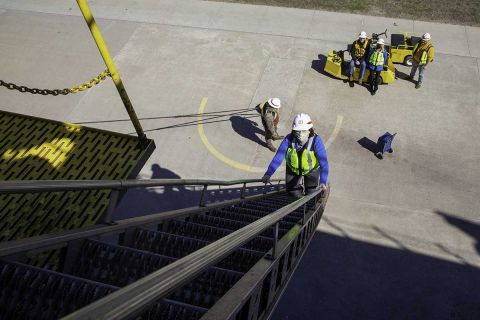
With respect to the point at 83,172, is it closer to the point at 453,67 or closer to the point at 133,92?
the point at 133,92

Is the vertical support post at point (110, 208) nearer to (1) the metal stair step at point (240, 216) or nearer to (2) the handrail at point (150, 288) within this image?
(2) the handrail at point (150, 288)

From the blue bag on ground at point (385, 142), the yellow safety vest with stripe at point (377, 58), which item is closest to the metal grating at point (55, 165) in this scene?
the blue bag on ground at point (385, 142)

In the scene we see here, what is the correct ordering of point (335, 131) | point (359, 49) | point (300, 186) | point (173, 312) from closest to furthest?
point (173, 312), point (300, 186), point (335, 131), point (359, 49)

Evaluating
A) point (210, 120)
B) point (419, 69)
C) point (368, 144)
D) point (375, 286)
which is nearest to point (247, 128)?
point (210, 120)

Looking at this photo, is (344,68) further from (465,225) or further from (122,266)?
(122,266)

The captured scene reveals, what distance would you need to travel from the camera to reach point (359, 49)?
13.1 m

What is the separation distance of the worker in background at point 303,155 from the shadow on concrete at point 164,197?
2.98 meters

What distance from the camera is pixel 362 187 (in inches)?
428

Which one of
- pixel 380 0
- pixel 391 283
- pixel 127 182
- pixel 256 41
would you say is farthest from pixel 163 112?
pixel 380 0

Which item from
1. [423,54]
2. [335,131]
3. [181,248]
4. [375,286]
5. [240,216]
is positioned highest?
[181,248]

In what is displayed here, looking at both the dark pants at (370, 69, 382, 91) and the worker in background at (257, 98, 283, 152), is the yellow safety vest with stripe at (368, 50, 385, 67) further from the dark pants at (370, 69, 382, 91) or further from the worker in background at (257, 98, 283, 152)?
the worker in background at (257, 98, 283, 152)

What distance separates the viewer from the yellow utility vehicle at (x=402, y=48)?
1429cm

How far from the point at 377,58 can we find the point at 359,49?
77 cm

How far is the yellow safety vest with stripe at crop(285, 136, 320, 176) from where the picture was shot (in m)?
7.29
